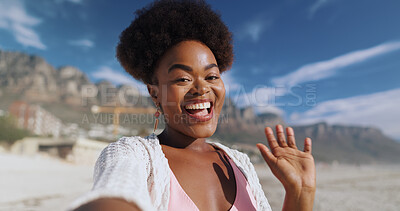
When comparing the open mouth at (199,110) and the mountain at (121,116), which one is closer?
the open mouth at (199,110)

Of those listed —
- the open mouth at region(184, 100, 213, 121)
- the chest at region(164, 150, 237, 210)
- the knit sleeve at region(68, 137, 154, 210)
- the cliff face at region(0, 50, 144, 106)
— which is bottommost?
the chest at region(164, 150, 237, 210)

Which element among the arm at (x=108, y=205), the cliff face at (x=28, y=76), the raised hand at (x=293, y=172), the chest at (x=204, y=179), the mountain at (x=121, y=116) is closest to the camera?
the arm at (x=108, y=205)

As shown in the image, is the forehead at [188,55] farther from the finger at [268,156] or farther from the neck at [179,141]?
the finger at [268,156]

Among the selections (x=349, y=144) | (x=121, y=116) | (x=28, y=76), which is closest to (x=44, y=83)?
(x=28, y=76)

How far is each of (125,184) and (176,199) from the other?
701 millimetres

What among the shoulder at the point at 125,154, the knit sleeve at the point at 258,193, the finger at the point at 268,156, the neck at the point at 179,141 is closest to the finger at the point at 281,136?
the finger at the point at 268,156

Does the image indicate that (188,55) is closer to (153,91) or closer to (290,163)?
(153,91)

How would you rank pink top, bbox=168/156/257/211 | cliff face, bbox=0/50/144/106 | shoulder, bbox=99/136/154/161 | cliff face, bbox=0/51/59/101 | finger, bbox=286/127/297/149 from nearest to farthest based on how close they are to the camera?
shoulder, bbox=99/136/154/161 < pink top, bbox=168/156/257/211 < finger, bbox=286/127/297/149 < cliff face, bbox=0/50/144/106 < cliff face, bbox=0/51/59/101

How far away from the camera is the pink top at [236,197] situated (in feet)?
5.18

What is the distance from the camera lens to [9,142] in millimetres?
52469

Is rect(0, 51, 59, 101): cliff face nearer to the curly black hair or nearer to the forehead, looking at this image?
the curly black hair

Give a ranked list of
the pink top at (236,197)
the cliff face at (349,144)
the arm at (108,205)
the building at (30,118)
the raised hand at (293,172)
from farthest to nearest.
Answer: the cliff face at (349,144) < the building at (30,118) < the raised hand at (293,172) < the pink top at (236,197) < the arm at (108,205)

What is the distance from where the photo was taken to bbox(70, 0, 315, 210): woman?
1.65m

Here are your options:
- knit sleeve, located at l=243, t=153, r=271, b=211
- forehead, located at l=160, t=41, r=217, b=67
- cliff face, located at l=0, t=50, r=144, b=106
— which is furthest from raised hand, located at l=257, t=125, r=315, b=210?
cliff face, located at l=0, t=50, r=144, b=106
